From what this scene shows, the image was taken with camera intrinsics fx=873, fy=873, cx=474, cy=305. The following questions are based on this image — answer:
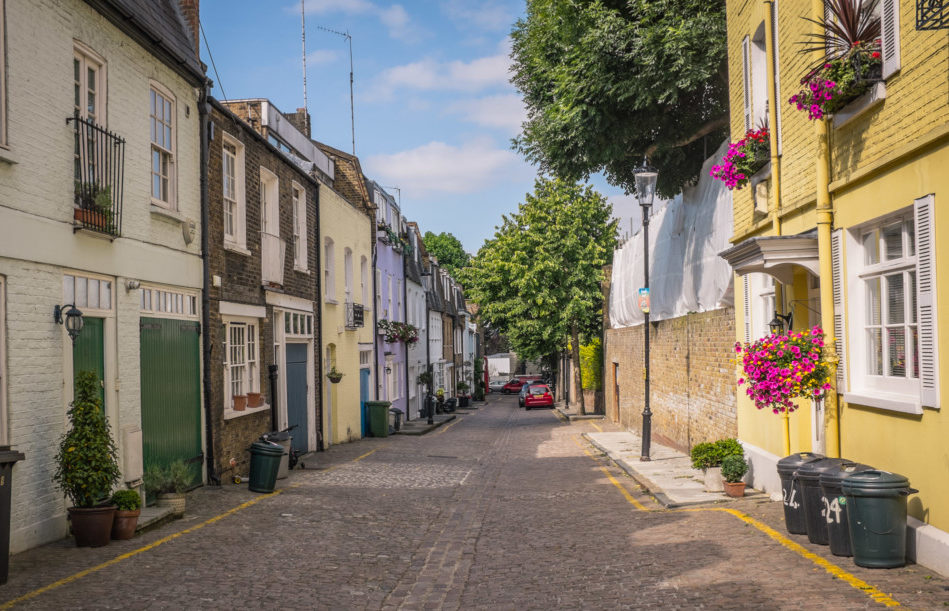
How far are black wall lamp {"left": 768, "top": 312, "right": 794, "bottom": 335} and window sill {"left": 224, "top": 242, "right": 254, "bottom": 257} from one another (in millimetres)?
9081

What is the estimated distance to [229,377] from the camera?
15.2 meters

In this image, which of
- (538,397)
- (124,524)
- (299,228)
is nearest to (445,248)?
(538,397)

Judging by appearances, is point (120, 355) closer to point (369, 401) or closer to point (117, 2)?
point (117, 2)

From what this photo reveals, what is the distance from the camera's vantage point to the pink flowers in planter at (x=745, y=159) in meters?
11.4

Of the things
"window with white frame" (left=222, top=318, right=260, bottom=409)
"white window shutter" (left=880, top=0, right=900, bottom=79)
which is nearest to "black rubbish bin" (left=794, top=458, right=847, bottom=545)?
"white window shutter" (left=880, top=0, right=900, bottom=79)

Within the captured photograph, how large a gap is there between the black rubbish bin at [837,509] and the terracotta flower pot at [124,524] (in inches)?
281

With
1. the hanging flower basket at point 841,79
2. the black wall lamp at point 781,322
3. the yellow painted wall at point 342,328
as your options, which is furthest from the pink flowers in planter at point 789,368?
the yellow painted wall at point 342,328

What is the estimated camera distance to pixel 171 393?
41.8 ft

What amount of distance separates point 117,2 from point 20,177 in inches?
124

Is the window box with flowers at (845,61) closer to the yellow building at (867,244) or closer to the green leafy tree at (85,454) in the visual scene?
the yellow building at (867,244)

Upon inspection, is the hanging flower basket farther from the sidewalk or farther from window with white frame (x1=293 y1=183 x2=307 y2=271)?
window with white frame (x1=293 y1=183 x2=307 y2=271)

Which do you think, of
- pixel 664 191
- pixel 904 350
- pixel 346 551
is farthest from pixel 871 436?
pixel 664 191

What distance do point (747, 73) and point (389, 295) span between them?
69.5ft

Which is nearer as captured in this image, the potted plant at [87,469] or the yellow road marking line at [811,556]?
the yellow road marking line at [811,556]
